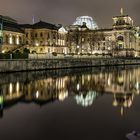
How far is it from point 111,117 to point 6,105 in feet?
36.4

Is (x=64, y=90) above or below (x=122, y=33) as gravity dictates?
below

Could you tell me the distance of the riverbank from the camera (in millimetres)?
70000

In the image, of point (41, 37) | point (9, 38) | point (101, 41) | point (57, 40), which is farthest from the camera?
point (101, 41)

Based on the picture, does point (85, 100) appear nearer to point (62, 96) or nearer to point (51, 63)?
point (62, 96)

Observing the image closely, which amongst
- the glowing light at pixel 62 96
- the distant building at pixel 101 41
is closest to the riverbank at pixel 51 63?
the glowing light at pixel 62 96

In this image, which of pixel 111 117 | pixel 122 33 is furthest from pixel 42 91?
pixel 122 33

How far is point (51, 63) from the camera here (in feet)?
287

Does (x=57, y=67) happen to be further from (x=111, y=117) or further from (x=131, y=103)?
(x=111, y=117)

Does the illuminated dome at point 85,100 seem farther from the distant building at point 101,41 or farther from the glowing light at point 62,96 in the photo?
the distant building at point 101,41

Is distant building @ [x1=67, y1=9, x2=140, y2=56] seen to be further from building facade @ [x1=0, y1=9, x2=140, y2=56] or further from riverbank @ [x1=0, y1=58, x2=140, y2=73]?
riverbank @ [x1=0, y1=58, x2=140, y2=73]

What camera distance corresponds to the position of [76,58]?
100188 millimetres

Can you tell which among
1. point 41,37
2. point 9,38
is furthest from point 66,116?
point 41,37

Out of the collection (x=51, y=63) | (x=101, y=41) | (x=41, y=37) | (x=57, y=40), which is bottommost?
(x=51, y=63)

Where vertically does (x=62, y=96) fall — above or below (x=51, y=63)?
below
